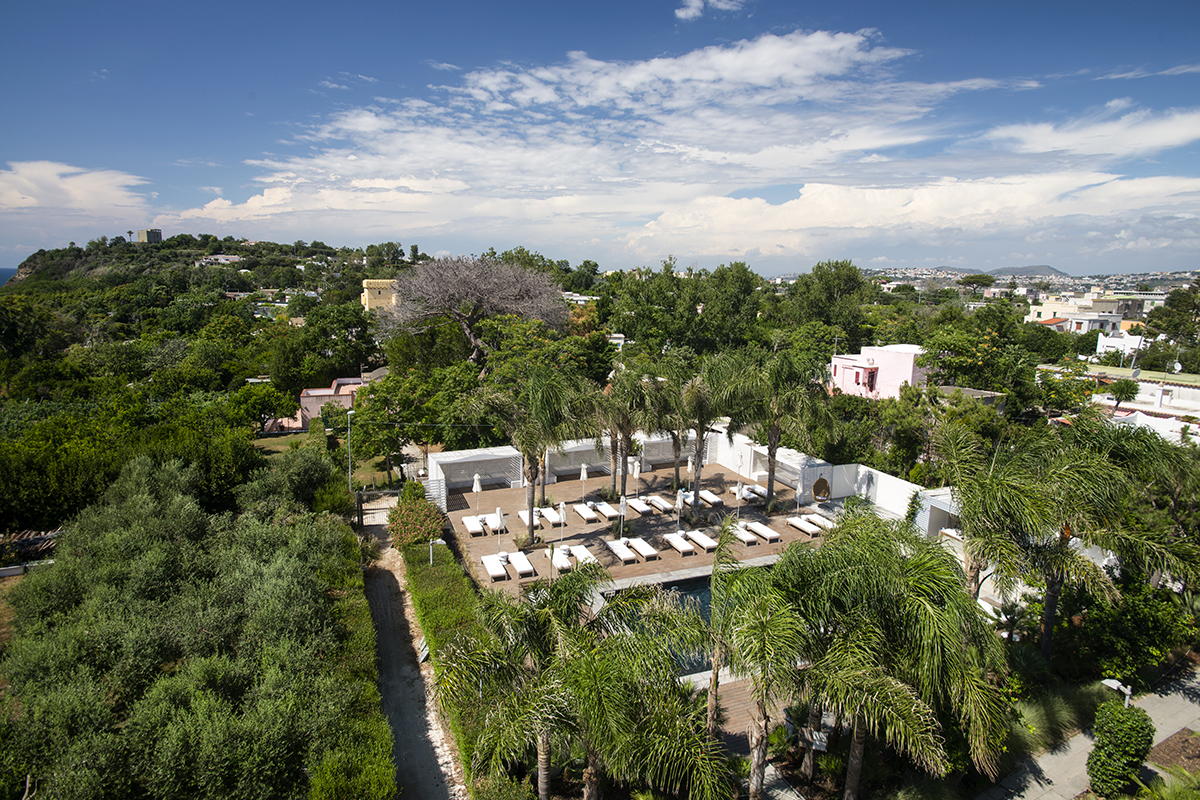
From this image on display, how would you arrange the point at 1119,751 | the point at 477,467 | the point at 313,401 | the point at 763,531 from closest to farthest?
1. the point at 1119,751
2. the point at 763,531
3. the point at 477,467
4. the point at 313,401

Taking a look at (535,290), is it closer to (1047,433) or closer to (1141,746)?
(1047,433)

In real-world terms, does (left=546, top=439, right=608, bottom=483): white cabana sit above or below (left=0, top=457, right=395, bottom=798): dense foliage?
below

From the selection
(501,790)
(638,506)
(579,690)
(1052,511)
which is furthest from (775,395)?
(501,790)

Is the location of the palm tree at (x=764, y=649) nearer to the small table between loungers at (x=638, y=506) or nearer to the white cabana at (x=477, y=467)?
the small table between loungers at (x=638, y=506)

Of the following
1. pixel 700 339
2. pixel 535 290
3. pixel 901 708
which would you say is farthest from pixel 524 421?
pixel 700 339

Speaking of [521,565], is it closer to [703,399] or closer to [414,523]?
[414,523]

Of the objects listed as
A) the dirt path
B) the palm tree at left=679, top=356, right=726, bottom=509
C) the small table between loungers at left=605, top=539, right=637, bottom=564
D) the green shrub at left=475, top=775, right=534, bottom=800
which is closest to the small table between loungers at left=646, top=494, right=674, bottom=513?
the small table between loungers at left=605, top=539, right=637, bottom=564

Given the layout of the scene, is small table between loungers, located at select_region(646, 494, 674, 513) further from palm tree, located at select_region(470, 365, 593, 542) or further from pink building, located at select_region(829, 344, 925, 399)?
pink building, located at select_region(829, 344, 925, 399)
